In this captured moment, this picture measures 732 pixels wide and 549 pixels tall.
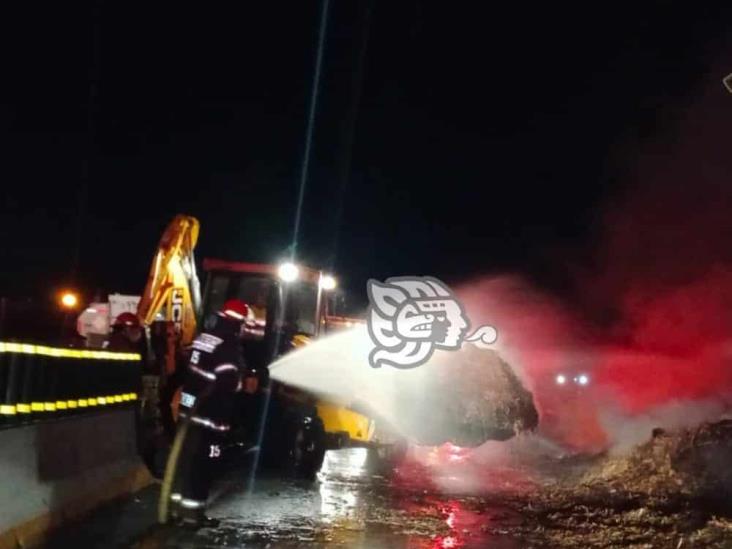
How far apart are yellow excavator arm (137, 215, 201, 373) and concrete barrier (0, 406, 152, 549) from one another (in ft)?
9.80

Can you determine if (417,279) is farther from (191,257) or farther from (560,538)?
(560,538)

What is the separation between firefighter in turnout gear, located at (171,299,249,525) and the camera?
26.3 feet

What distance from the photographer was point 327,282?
46.2 ft

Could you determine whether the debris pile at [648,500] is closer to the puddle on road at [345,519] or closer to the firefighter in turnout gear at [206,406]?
the puddle on road at [345,519]

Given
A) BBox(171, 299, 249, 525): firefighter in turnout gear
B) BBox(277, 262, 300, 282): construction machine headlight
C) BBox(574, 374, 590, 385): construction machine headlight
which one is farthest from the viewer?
BBox(574, 374, 590, 385): construction machine headlight

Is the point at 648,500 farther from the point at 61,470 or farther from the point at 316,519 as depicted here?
the point at 61,470

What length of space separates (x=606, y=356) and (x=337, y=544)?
15.8 metres

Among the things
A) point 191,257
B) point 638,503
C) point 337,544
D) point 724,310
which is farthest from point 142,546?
point 724,310

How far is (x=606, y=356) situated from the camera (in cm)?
2241

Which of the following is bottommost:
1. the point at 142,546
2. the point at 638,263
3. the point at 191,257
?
the point at 142,546
